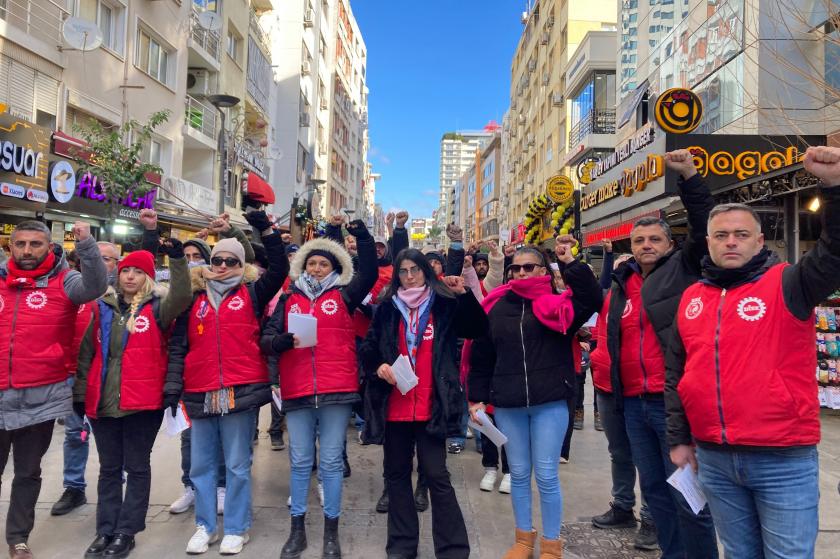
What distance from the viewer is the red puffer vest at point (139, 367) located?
12.1ft

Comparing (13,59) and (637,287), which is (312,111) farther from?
(637,287)

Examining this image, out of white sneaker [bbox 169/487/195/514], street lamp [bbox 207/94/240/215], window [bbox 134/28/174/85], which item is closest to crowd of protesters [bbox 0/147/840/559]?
white sneaker [bbox 169/487/195/514]

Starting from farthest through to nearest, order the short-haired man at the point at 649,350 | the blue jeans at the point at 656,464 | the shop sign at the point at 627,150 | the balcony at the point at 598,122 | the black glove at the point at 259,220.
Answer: the balcony at the point at 598,122, the shop sign at the point at 627,150, the black glove at the point at 259,220, the blue jeans at the point at 656,464, the short-haired man at the point at 649,350

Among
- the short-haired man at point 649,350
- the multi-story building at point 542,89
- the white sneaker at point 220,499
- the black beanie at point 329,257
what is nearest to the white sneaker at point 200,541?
the white sneaker at point 220,499

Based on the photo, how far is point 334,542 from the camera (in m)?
3.76

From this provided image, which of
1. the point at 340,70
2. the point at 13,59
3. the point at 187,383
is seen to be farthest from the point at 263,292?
the point at 340,70

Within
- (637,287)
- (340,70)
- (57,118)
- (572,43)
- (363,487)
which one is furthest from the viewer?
(340,70)

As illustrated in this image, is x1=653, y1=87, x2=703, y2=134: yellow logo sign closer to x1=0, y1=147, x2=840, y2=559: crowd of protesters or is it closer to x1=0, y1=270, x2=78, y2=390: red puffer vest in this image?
x1=0, y1=147, x2=840, y2=559: crowd of protesters

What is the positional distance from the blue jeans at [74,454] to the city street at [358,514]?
219 millimetres

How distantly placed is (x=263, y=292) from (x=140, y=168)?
7.68 m


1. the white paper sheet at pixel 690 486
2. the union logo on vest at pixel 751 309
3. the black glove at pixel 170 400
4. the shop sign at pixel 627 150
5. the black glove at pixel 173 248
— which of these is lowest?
the white paper sheet at pixel 690 486

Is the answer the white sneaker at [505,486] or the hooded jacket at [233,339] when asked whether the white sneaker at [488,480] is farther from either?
the hooded jacket at [233,339]

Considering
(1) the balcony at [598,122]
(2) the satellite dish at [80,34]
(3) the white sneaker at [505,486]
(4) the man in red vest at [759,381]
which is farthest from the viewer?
(1) the balcony at [598,122]

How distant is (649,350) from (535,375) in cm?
72
